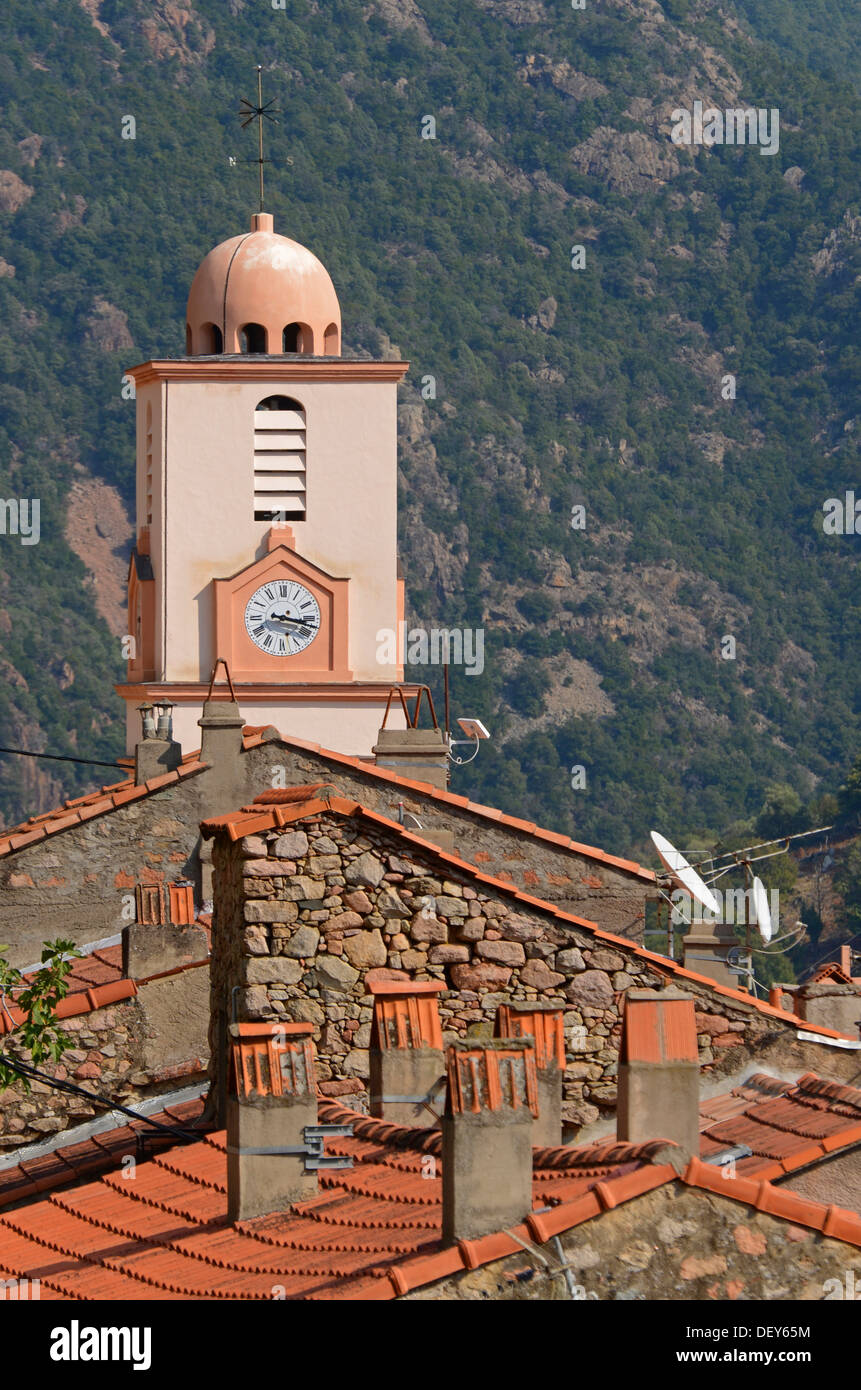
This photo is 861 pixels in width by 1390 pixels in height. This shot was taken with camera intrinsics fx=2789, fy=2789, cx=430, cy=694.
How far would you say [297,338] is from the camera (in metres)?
37.7

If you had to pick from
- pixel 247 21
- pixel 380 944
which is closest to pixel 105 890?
pixel 380 944

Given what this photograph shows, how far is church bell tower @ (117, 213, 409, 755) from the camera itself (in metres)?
35.7

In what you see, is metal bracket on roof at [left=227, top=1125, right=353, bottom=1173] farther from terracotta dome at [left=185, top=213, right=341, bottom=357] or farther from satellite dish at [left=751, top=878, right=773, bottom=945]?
terracotta dome at [left=185, top=213, right=341, bottom=357]

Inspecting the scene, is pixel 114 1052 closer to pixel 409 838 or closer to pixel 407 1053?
pixel 409 838

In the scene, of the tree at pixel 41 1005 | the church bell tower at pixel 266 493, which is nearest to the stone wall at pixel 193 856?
the tree at pixel 41 1005

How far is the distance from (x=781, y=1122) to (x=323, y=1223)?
11.6ft

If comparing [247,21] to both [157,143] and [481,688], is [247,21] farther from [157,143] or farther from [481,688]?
[481,688]

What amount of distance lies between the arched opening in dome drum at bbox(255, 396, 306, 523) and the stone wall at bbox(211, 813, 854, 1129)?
2161 cm

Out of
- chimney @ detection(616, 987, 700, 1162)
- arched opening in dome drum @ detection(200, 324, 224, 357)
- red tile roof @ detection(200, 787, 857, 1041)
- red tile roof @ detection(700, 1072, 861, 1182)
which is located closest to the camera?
chimney @ detection(616, 987, 700, 1162)

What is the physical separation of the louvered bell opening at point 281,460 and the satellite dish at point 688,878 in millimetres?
14324

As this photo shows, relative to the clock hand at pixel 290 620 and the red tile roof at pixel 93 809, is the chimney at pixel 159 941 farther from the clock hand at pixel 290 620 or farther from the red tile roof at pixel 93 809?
the clock hand at pixel 290 620

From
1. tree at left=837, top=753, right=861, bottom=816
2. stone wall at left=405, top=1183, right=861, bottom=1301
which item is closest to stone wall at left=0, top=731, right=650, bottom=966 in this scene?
stone wall at left=405, top=1183, right=861, bottom=1301

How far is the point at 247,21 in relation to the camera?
184750 millimetres

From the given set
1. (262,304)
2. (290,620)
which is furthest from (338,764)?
(262,304)
